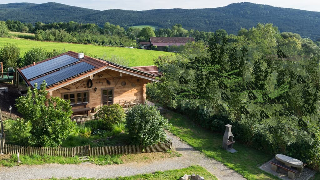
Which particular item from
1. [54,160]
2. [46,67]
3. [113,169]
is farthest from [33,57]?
[113,169]

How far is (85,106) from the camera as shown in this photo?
835 inches

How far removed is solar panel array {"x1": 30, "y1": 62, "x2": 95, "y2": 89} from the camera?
64.4 ft

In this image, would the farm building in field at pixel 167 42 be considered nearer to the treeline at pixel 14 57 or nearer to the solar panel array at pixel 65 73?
the treeline at pixel 14 57

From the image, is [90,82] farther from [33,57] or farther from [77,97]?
[33,57]

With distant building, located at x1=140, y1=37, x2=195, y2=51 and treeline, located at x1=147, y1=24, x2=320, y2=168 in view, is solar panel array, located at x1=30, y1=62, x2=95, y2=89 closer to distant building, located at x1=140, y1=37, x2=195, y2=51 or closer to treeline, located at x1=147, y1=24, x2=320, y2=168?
treeline, located at x1=147, y1=24, x2=320, y2=168

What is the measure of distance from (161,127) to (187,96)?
10219mm

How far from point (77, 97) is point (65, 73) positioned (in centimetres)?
193

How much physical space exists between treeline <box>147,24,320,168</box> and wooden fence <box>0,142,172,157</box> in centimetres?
615

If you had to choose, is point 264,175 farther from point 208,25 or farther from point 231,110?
point 208,25

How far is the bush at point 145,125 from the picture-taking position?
1589cm

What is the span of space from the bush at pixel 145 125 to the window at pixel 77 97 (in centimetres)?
607

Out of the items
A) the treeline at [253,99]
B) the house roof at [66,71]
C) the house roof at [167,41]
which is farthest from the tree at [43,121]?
the house roof at [167,41]

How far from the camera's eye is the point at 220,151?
702 inches

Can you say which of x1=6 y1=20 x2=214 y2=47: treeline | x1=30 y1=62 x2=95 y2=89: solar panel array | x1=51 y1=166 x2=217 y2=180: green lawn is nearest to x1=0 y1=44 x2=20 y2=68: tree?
x1=30 y1=62 x2=95 y2=89: solar panel array
